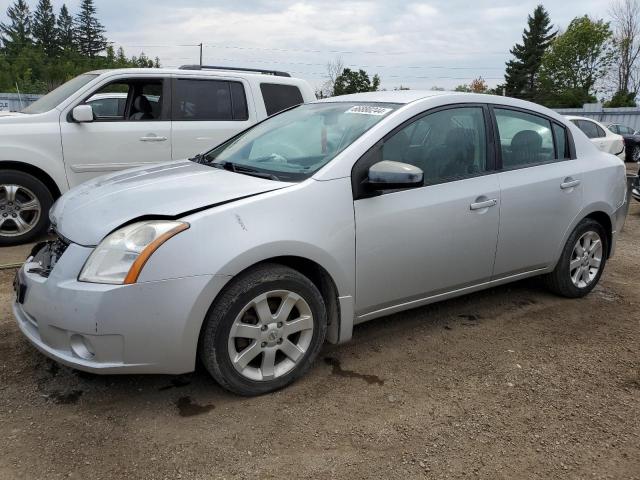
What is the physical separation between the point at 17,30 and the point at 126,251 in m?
81.7

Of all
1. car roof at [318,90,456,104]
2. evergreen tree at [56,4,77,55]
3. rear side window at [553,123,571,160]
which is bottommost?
rear side window at [553,123,571,160]

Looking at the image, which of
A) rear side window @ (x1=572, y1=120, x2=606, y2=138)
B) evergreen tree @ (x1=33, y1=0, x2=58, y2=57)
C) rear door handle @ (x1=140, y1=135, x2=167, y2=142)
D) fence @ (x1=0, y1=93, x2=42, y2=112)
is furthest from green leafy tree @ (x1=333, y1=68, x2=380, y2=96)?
evergreen tree @ (x1=33, y1=0, x2=58, y2=57)

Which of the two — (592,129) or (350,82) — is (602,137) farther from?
(350,82)

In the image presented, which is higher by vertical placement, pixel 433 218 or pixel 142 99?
pixel 142 99

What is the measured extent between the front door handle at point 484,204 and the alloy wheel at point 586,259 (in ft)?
3.74

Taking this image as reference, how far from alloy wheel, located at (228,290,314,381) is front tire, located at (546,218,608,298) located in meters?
2.39

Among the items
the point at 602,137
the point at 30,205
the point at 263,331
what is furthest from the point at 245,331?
the point at 602,137

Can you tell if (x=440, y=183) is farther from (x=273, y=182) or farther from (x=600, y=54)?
(x=600, y=54)

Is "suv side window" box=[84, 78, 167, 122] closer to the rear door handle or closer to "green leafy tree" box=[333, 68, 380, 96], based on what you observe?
the rear door handle

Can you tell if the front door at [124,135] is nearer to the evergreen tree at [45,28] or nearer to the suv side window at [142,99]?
the suv side window at [142,99]

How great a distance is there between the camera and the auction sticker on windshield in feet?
11.3

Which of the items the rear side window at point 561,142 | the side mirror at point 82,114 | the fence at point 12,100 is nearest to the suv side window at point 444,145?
the rear side window at point 561,142

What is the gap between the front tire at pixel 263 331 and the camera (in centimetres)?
270

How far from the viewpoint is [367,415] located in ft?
9.14
